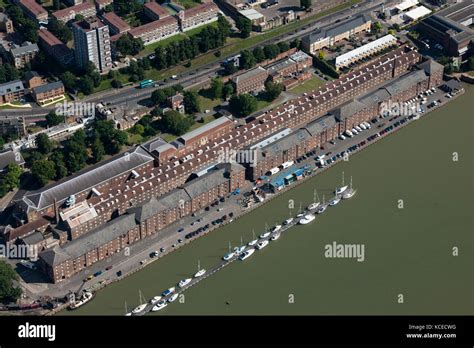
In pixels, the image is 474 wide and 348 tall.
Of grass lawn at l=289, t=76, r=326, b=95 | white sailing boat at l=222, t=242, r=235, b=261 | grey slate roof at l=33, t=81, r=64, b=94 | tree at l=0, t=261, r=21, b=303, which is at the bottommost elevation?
white sailing boat at l=222, t=242, r=235, b=261

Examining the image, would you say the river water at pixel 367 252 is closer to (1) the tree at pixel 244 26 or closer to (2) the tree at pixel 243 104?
(2) the tree at pixel 243 104

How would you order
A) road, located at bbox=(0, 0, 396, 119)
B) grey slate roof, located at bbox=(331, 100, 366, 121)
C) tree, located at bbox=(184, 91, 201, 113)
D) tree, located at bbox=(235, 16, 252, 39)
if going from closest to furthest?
grey slate roof, located at bbox=(331, 100, 366, 121) < tree, located at bbox=(184, 91, 201, 113) < road, located at bbox=(0, 0, 396, 119) < tree, located at bbox=(235, 16, 252, 39)

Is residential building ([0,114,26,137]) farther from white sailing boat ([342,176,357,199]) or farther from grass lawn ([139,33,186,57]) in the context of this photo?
white sailing boat ([342,176,357,199])

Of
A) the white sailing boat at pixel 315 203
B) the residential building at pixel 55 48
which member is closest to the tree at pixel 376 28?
the white sailing boat at pixel 315 203

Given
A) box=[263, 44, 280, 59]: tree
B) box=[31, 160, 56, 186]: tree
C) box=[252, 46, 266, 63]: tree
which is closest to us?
box=[31, 160, 56, 186]: tree

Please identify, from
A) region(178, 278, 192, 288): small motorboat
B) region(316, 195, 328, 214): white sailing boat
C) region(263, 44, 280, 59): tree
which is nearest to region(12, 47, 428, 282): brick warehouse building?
region(178, 278, 192, 288): small motorboat

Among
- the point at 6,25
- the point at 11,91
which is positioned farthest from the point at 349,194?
the point at 6,25
